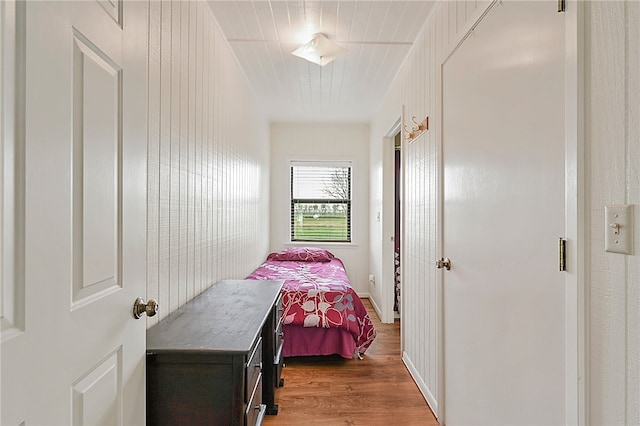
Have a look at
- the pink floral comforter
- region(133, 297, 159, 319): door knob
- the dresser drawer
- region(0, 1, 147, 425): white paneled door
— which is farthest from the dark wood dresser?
the pink floral comforter

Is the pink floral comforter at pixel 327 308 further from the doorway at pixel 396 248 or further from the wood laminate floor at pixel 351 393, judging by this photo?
the doorway at pixel 396 248

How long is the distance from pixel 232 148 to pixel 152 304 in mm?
2101

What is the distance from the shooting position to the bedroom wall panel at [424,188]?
2.01m

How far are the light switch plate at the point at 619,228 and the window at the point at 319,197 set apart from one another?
14.3ft

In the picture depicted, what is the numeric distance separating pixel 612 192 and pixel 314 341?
2.42 metres

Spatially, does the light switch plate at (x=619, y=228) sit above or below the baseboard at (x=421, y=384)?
above

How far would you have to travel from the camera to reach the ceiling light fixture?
8.30ft

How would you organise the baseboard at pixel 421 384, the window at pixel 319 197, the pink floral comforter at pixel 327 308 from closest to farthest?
the baseboard at pixel 421 384, the pink floral comforter at pixel 327 308, the window at pixel 319 197

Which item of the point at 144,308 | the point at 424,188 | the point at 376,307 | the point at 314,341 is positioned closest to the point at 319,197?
the point at 376,307

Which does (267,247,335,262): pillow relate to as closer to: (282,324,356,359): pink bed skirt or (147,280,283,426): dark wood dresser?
(282,324,356,359): pink bed skirt

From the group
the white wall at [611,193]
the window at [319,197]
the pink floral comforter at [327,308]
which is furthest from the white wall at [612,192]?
the window at [319,197]

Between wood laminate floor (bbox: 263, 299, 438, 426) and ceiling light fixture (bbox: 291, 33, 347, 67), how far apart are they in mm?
2395

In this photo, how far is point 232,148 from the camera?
3021mm

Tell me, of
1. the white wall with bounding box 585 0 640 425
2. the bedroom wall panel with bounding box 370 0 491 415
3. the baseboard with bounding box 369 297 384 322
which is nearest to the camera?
the white wall with bounding box 585 0 640 425
